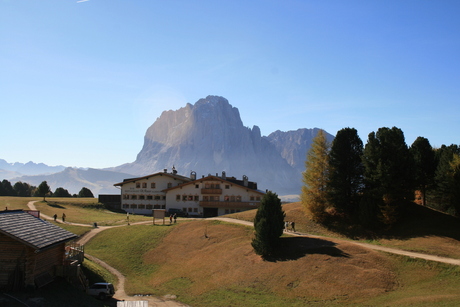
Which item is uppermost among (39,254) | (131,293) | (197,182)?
(197,182)

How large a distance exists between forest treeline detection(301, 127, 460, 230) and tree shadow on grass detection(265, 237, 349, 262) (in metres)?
12.7

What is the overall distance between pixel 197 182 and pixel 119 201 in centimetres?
2441

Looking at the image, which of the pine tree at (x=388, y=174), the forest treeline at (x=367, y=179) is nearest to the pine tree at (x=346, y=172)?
the forest treeline at (x=367, y=179)

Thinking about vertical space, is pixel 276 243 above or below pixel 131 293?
above

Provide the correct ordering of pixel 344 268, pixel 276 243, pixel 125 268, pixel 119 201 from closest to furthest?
pixel 344 268 < pixel 276 243 < pixel 125 268 < pixel 119 201

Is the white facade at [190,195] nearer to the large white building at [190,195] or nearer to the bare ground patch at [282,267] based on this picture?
the large white building at [190,195]

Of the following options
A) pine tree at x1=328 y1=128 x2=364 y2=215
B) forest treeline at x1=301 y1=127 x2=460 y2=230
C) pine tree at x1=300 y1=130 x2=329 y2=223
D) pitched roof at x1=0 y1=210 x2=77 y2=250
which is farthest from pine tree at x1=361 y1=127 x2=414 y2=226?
pitched roof at x1=0 y1=210 x2=77 y2=250

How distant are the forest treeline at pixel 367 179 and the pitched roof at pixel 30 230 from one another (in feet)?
127

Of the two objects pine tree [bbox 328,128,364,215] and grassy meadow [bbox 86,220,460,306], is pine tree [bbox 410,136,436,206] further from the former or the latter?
grassy meadow [bbox 86,220,460,306]

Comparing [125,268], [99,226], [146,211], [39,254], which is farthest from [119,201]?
[39,254]

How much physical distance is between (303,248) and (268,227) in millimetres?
4815

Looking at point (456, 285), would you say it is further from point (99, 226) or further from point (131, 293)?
point (99, 226)

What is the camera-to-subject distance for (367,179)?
5428 cm

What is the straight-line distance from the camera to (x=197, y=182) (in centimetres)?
8938
